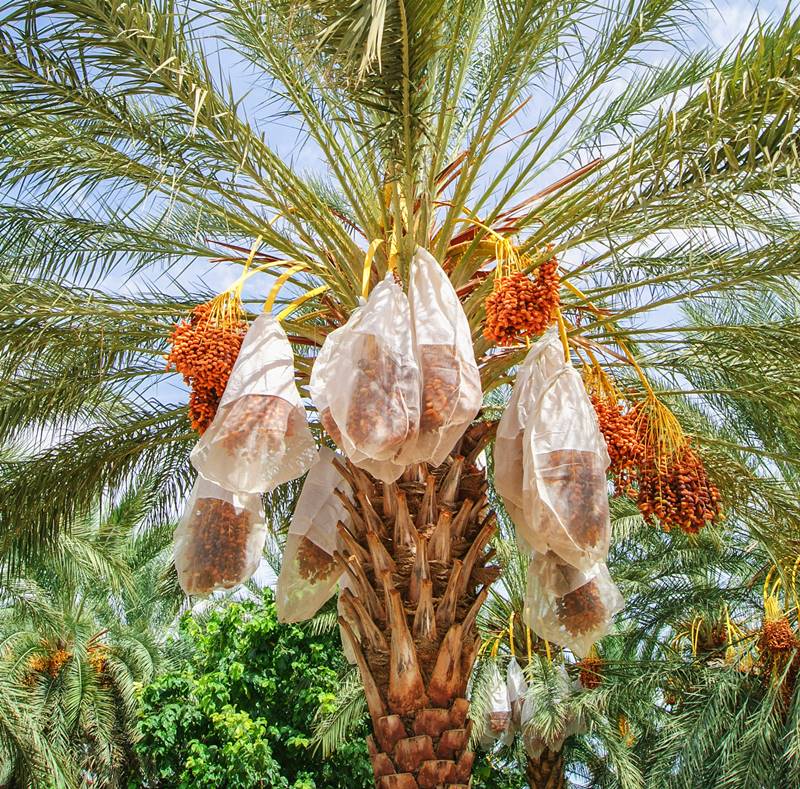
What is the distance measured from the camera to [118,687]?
732 inches

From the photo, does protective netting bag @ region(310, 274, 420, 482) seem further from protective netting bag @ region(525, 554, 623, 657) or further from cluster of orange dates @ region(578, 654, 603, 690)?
cluster of orange dates @ region(578, 654, 603, 690)

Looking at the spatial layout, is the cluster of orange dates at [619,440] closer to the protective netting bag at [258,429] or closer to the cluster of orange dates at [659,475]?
the cluster of orange dates at [659,475]

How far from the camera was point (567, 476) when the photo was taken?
3.95 meters

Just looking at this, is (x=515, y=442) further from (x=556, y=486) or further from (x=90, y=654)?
(x=90, y=654)

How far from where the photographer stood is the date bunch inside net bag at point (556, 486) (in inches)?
155

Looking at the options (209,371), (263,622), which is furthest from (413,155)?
(263,622)

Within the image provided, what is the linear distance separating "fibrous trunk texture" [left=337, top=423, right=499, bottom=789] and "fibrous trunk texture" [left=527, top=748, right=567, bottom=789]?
290 inches

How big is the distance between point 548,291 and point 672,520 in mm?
1356

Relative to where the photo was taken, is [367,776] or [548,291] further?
[367,776]

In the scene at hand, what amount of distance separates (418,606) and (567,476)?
1.07 m

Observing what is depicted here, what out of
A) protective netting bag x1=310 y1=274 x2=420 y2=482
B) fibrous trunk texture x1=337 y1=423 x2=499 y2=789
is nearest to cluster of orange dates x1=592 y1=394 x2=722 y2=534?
fibrous trunk texture x1=337 y1=423 x2=499 y2=789

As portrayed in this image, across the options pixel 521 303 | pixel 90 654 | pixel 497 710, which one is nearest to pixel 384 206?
pixel 521 303

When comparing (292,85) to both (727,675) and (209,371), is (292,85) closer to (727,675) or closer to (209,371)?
(209,371)

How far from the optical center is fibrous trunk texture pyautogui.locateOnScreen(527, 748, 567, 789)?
1138cm
